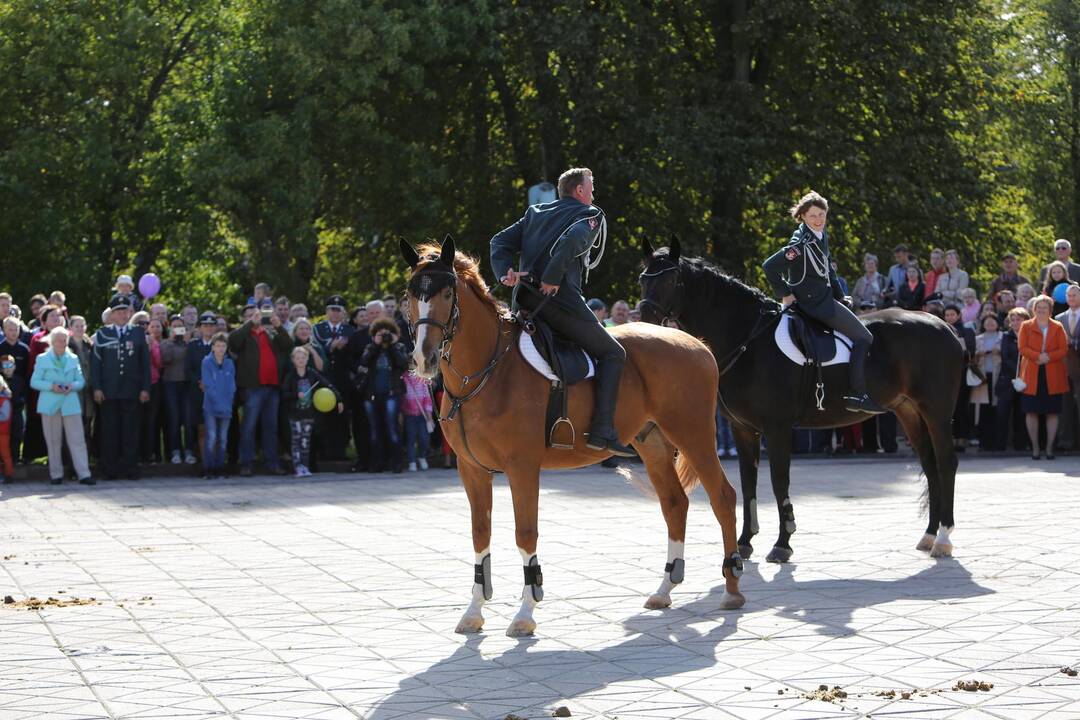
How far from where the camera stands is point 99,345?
1991cm

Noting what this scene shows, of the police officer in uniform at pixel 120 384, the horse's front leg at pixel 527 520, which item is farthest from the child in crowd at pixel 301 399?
the horse's front leg at pixel 527 520

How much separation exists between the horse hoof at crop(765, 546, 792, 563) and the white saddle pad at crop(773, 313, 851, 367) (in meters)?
1.67

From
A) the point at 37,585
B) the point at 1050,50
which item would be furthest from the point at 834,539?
the point at 1050,50

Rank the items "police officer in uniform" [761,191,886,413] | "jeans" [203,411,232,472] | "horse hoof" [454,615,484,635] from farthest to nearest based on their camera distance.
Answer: "jeans" [203,411,232,472] < "police officer in uniform" [761,191,886,413] < "horse hoof" [454,615,484,635]

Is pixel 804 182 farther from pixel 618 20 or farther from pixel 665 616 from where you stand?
pixel 665 616

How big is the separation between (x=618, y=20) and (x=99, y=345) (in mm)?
12750

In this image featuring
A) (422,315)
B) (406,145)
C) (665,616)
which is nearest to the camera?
(422,315)

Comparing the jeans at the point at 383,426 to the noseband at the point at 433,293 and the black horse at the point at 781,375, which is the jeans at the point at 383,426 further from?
the noseband at the point at 433,293

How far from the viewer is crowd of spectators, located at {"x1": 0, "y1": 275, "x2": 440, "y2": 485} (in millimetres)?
19688

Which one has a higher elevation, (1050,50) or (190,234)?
(1050,50)

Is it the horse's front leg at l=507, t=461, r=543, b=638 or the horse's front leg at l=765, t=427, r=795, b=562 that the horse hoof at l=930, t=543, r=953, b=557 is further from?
the horse's front leg at l=507, t=461, r=543, b=638

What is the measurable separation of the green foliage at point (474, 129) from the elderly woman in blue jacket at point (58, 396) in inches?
316

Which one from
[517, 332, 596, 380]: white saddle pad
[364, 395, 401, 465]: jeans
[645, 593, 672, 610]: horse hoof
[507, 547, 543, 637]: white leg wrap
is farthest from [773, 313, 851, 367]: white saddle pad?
[364, 395, 401, 465]: jeans

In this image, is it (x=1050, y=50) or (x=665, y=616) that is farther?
(x=1050, y=50)
